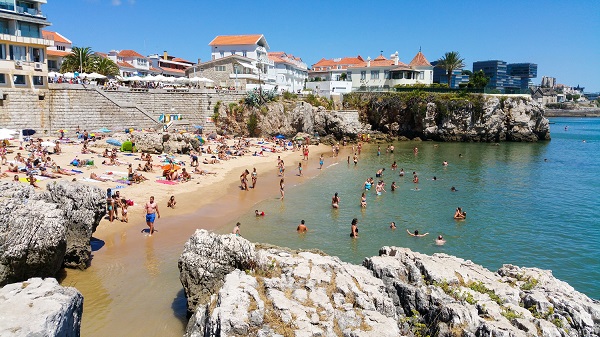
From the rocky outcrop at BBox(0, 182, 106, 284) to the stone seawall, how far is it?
26.5 m

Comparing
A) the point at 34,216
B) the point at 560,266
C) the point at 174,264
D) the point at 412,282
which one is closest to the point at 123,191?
the point at 174,264

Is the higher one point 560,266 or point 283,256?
point 283,256

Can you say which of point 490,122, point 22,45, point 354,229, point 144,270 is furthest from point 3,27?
point 490,122

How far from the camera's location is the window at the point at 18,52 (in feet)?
119

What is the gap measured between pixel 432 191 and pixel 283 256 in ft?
72.9

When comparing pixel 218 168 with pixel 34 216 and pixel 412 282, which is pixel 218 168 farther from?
pixel 412 282

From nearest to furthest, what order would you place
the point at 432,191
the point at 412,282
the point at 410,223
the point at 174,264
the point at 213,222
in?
the point at 412,282, the point at 174,264, the point at 213,222, the point at 410,223, the point at 432,191

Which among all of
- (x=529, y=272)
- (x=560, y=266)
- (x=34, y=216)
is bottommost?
(x=560, y=266)

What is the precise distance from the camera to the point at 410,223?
75.0 ft

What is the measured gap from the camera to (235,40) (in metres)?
69.2

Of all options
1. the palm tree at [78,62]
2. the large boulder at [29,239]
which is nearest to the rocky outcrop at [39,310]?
the large boulder at [29,239]

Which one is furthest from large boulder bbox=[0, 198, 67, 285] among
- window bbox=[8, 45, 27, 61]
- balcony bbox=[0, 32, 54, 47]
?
window bbox=[8, 45, 27, 61]

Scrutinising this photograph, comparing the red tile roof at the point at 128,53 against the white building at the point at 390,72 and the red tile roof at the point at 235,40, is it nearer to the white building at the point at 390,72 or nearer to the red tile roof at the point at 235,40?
the red tile roof at the point at 235,40

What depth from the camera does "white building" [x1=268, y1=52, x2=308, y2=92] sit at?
72900mm
